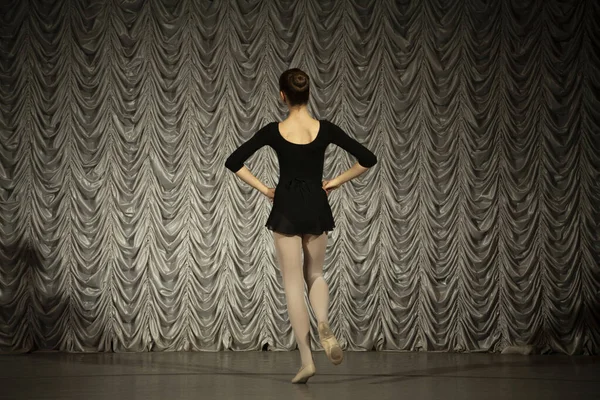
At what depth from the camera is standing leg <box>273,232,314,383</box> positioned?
3.96m

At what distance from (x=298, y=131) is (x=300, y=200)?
0.36 meters

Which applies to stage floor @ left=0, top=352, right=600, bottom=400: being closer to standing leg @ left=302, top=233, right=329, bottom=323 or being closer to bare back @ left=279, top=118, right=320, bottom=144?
standing leg @ left=302, top=233, right=329, bottom=323

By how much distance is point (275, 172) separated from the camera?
710 cm

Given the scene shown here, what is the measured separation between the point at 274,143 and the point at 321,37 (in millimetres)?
3327

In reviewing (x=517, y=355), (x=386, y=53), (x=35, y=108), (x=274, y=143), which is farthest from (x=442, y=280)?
(x=35, y=108)

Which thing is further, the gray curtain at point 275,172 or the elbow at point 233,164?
the gray curtain at point 275,172

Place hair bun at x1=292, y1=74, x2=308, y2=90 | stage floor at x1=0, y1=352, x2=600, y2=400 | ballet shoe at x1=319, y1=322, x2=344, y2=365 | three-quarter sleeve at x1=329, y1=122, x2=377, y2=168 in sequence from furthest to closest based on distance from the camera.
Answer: three-quarter sleeve at x1=329, y1=122, x2=377, y2=168
hair bun at x1=292, y1=74, x2=308, y2=90
stage floor at x1=0, y1=352, x2=600, y2=400
ballet shoe at x1=319, y1=322, x2=344, y2=365

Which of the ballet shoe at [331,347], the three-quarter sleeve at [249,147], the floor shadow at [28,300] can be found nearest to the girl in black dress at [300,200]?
the three-quarter sleeve at [249,147]

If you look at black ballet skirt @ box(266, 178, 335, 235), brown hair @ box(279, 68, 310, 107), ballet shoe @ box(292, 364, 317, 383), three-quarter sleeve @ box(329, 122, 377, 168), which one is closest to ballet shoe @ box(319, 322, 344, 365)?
ballet shoe @ box(292, 364, 317, 383)

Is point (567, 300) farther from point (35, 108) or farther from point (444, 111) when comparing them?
point (35, 108)

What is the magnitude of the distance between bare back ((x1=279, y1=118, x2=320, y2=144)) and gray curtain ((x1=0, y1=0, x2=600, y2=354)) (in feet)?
9.98

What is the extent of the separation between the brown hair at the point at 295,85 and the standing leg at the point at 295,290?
695 millimetres

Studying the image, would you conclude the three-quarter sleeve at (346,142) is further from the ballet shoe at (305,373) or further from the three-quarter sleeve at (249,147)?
the ballet shoe at (305,373)

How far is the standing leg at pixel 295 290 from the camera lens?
13.0 feet
